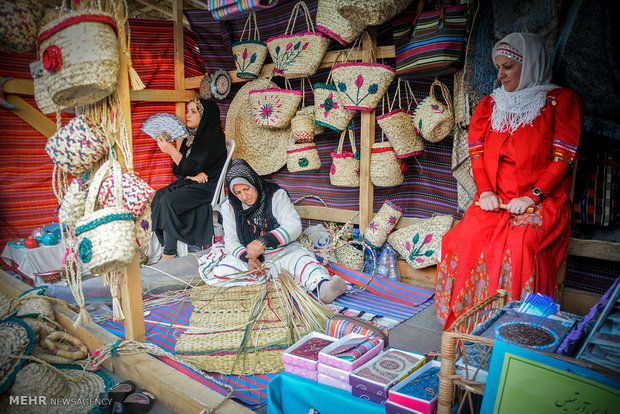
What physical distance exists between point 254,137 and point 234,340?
2618 millimetres

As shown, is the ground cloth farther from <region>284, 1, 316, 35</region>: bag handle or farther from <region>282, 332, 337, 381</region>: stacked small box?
<region>284, 1, 316, 35</region>: bag handle

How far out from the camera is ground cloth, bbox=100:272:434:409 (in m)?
1.91

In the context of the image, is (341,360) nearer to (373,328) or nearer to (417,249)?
(373,328)

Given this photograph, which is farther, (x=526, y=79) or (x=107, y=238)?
(x=526, y=79)

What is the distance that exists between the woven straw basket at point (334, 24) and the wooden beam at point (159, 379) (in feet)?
8.42

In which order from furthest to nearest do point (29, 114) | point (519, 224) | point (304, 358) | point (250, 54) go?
point (29, 114) → point (250, 54) → point (519, 224) → point (304, 358)

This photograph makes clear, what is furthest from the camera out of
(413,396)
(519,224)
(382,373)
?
(519,224)

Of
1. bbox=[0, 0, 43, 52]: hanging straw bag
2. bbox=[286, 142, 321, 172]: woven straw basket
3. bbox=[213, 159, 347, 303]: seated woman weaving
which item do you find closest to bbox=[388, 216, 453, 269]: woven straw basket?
bbox=[213, 159, 347, 303]: seated woman weaving

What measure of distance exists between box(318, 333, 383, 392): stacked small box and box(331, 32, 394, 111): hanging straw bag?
85.2 inches

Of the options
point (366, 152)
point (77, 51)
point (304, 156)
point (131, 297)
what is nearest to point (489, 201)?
point (366, 152)

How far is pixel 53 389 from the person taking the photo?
187 centimetres

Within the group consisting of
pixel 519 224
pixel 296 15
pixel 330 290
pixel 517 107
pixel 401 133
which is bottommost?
pixel 330 290

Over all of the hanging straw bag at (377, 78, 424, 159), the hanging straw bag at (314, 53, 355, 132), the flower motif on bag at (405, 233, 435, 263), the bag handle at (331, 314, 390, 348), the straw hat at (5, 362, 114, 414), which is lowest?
the straw hat at (5, 362, 114, 414)

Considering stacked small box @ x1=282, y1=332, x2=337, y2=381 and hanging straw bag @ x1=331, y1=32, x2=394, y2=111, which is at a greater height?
hanging straw bag @ x1=331, y1=32, x2=394, y2=111
